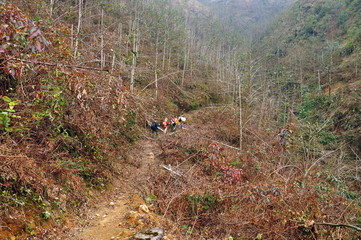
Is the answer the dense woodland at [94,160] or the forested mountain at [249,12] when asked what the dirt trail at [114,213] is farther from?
the forested mountain at [249,12]

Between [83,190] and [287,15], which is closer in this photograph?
[83,190]

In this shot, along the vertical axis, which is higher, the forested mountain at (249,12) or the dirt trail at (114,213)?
the forested mountain at (249,12)

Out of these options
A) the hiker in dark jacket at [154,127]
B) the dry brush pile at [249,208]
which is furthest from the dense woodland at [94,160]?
the hiker in dark jacket at [154,127]

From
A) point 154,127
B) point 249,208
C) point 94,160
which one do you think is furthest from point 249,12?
point 94,160

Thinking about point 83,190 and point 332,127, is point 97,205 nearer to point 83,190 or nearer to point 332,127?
point 83,190

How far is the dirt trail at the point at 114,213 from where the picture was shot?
346 cm

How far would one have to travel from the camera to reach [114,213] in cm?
427

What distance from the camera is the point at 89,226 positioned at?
370 cm

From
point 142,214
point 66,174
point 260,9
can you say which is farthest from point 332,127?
point 260,9

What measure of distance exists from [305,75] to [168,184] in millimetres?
35287

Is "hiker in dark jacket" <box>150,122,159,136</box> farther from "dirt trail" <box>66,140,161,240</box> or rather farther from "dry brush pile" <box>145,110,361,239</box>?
"dry brush pile" <box>145,110,361,239</box>

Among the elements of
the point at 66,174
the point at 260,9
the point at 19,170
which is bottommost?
the point at 66,174

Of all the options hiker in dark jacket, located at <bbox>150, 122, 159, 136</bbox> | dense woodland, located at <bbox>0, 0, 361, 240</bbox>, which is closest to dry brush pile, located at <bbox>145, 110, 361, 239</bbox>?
dense woodland, located at <bbox>0, 0, 361, 240</bbox>

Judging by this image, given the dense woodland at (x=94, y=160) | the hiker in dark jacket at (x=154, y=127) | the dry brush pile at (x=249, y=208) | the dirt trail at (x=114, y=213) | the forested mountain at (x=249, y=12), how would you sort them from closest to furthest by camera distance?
1. the dense woodland at (x=94, y=160)
2. the dirt trail at (x=114, y=213)
3. the dry brush pile at (x=249, y=208)
4. the hiker in dark jacket at (x=154, y=127)
5. the forested mountain at (x=249, y=12)
